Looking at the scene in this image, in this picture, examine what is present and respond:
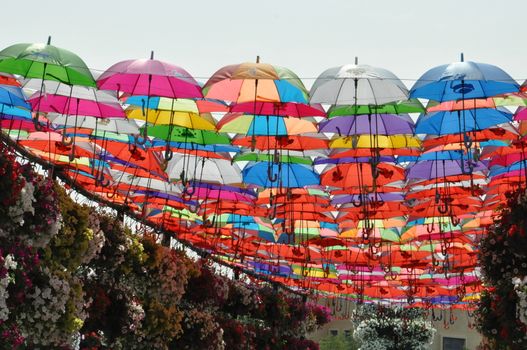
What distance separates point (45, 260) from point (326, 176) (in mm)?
7331

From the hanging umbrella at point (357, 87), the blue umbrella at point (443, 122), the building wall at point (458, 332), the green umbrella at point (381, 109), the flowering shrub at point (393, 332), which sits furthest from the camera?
the building wall at point (458, 332)

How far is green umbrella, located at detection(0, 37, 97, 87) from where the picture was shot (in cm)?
995

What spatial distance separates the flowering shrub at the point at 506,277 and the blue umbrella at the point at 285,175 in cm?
553

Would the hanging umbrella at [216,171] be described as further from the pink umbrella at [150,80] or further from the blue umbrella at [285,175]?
the pink umbrella at [150,80]

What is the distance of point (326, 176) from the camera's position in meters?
15.6

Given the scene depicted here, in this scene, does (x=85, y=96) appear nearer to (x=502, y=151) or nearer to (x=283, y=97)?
(x=283, y=97)

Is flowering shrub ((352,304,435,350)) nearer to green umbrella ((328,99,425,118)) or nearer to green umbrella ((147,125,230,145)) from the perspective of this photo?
green umbrella ((147,125,230,145))

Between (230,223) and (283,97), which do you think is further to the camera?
(230,223)

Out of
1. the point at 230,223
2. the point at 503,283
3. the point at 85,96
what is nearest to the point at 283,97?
the point at 85,96

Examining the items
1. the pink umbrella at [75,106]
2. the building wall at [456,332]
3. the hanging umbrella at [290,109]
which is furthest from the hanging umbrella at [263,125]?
the building wall at [456,332]

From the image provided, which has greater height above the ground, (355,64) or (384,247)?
(355,64)

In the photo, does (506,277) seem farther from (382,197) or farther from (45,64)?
(382,197)

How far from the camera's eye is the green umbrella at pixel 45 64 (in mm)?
9953

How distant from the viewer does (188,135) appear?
13477 millimetres
